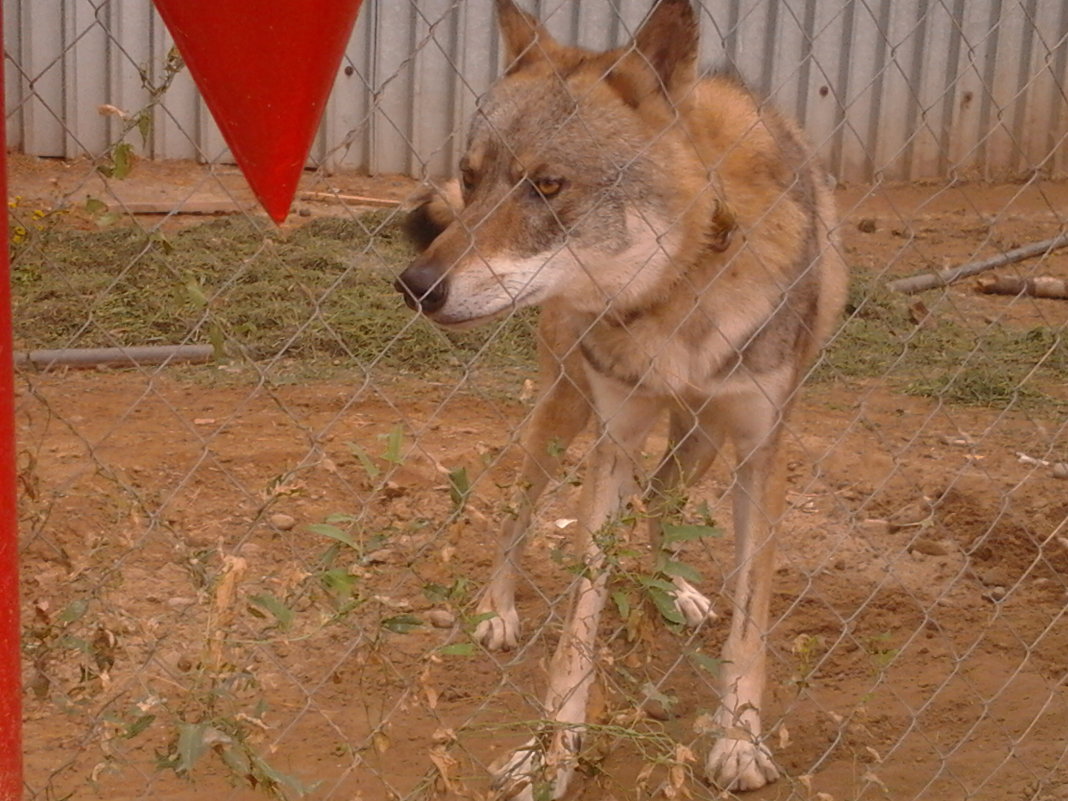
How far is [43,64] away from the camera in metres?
8.02

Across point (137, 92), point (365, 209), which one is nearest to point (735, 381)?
point (365, 209)

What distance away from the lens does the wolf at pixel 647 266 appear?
286 cm

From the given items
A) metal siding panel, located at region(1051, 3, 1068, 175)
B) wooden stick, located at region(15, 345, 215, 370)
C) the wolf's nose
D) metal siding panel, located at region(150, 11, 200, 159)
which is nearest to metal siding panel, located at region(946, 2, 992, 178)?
metal siding panel, located at region(1051, 3, 1068, 175)

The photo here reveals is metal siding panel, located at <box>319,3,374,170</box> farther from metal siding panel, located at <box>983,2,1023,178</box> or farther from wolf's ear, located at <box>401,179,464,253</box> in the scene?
wolf's ear, located at <box>401,179,464,253</box>

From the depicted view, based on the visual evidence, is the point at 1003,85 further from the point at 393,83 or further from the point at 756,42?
the point at 393,83

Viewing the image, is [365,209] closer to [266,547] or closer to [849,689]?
[266,547]

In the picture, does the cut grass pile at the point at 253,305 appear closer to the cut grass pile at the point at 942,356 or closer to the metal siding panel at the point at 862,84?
the cut grass pile at the point at 942,356

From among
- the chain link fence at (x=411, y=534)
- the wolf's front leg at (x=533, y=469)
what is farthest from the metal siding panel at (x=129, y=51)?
the wolf's front leg at (x=533, y=469)

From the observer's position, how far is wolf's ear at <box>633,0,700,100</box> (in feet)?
9.05

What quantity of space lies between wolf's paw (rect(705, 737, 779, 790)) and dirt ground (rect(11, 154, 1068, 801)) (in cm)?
3

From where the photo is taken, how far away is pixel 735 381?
3.24 m

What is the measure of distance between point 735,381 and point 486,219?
804 mm

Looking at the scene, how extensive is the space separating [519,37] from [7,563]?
1.98m

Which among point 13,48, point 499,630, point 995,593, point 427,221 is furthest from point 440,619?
point 13,48
